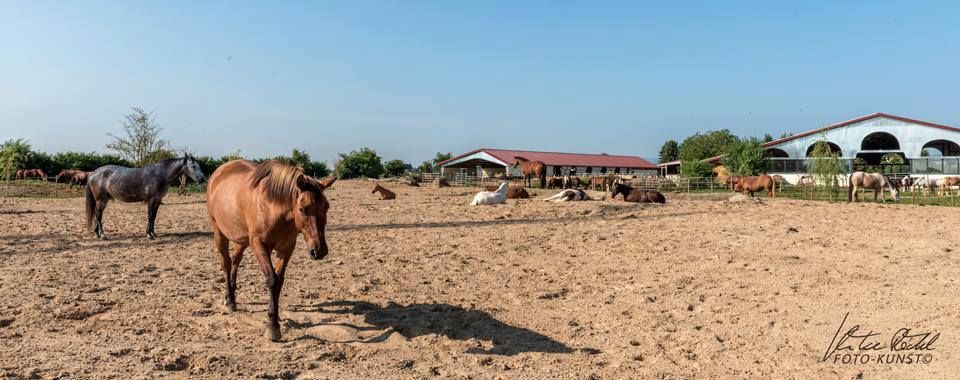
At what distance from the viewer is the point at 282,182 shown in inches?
196

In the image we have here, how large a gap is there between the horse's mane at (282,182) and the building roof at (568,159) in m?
47.0

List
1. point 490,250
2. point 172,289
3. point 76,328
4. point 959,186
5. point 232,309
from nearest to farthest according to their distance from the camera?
point 76,328, point 232,309, point 172,289, point 490,250, point 959,186

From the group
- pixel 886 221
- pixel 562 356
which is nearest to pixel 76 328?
pixel 562 356

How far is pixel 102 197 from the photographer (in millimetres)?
11203

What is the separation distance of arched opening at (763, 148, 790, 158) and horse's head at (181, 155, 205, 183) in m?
44.3

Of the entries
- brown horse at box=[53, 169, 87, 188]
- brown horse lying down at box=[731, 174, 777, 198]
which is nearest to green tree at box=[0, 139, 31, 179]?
brown horse at box=[53, 169, 87, 188]

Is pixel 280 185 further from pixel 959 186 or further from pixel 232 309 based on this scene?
pixel 959 186

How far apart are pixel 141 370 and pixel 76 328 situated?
60.1 inches

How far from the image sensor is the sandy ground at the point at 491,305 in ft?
14.1

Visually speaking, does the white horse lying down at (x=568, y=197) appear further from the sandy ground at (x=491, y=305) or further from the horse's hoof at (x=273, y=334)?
the horse's hoof at (x=273, y=334)

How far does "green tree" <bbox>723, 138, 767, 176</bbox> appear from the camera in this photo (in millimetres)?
43625

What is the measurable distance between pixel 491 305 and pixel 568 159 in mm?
55205

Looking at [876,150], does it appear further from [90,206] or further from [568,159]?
[90,206]

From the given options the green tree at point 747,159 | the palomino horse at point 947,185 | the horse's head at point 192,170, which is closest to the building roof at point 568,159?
the green tree at point 747,159
